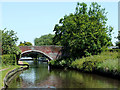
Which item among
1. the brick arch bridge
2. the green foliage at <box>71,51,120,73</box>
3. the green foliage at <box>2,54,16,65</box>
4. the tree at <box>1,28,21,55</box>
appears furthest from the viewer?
the brick arch bridge

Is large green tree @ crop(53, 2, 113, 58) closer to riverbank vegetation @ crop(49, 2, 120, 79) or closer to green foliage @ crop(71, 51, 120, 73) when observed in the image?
riverbank vegetation @ crop(49, 2, 120, 79)

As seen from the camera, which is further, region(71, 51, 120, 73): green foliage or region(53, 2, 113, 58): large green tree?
region(53, 2, 113, 58): large green tree

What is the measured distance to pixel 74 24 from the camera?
122 ft

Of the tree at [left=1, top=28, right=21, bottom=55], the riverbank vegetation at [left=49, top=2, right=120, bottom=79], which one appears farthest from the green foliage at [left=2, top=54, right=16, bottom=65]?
the riverbank vegetation at [left=49, top=2, right=120, bottom=79]

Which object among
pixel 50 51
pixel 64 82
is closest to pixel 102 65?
pixel 64 82

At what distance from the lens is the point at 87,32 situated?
36.2m

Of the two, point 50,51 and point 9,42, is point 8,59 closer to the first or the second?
point 9,42

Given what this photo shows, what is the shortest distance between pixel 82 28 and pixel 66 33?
380 centimetres

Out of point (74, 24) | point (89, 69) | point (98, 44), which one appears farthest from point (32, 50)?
point (89, 69)

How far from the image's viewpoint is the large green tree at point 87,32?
1419 inches

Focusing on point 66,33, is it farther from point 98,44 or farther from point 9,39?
point 9,39

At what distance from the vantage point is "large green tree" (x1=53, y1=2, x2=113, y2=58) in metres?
36.0

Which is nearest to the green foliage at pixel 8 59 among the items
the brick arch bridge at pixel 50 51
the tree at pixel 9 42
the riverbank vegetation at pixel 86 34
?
the tree at pixel 9 42

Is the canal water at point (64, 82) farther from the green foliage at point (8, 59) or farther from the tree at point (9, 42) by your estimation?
the tree at point (9, 42)
